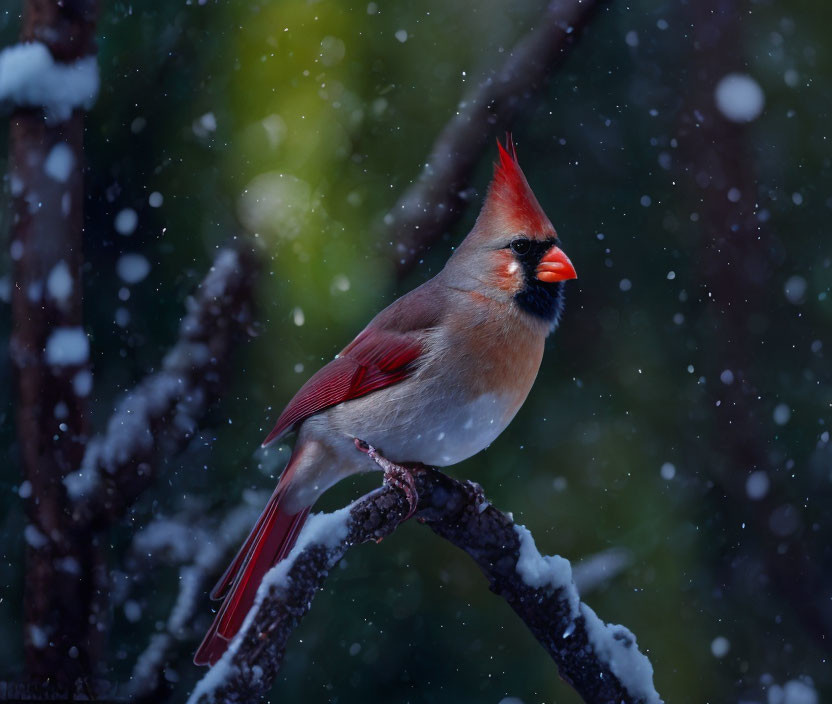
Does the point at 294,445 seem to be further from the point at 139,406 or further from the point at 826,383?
the point at 826,383

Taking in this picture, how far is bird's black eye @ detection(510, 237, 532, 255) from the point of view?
1.24m

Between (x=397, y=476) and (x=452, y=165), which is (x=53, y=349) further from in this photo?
A: (x=452, y=165)

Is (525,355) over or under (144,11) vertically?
under

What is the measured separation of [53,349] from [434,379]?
49 centimetres

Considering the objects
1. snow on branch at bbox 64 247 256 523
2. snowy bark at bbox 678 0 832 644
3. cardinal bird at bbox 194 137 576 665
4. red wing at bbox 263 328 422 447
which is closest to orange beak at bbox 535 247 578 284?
cardinal bird at bbox 194 137 576 665

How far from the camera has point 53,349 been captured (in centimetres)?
130

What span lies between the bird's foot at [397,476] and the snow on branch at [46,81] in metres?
0.58

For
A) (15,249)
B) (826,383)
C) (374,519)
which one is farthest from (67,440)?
(826,383)

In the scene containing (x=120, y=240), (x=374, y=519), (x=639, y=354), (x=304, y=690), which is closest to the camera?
(x=374, y=519)

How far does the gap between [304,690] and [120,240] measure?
0.69 m

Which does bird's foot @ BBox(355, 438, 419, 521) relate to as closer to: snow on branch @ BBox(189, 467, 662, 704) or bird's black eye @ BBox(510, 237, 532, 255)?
snow on branch @ BBox(189, 467, 662, 704)

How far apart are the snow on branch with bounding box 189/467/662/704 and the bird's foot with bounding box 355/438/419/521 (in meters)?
0.01

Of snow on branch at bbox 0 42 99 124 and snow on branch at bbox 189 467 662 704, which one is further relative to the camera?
snow on branch at bbox 0 42 99 124

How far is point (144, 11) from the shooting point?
4.50 ft
